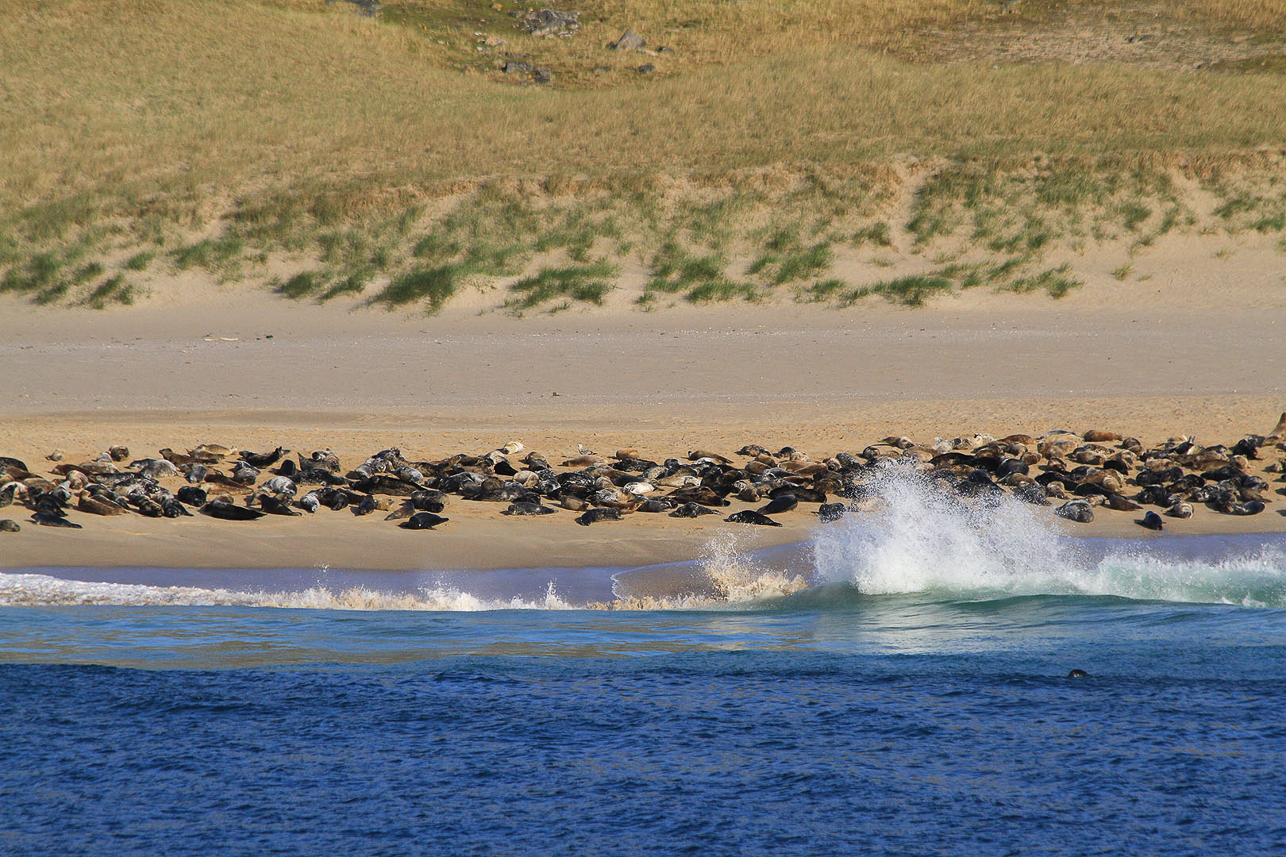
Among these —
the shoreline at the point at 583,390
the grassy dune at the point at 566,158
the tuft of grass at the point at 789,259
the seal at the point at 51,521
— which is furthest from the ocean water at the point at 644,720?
the tuft of grass at the point at 789,259

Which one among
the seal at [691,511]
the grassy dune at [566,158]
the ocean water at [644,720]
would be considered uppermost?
the grassy dune at [566,158]

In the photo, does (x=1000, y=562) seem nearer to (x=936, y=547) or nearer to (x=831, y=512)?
(x=936, y=547)

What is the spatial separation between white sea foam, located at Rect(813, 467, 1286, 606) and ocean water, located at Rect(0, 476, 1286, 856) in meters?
0.07

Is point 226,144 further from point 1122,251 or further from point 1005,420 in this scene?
point 1005,420

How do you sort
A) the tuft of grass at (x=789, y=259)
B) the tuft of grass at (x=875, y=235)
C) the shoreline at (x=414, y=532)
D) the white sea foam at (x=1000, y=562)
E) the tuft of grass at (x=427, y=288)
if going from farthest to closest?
the tuft of grass at (x=875, y=235) → the tuft of grass at (x=789, y=259) → the tuft of grass at (x=427, y=288) → the shoreline at (x=414, y=532) → the white sea foam at (x=1000, y=562)

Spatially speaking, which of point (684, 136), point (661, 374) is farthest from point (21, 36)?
point (661, 374)

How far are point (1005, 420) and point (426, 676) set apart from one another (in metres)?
8.35

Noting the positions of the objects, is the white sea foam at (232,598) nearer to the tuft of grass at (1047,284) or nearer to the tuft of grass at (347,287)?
the tuft of grass at (347,287)

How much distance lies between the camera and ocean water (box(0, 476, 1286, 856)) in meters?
3.06

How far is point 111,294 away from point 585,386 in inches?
461

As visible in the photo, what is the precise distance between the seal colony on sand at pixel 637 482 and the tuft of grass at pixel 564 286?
1030 cm

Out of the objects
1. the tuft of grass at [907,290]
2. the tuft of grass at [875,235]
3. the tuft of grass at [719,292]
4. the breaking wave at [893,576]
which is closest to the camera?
the breaking wave at [893,576]

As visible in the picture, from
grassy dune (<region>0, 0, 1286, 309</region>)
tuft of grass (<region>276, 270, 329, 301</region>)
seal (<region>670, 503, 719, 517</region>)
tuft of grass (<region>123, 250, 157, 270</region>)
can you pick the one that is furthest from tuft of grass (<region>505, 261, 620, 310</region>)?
seal (<region>670, 503, 719, 517</region>)

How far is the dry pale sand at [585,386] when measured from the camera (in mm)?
7410
